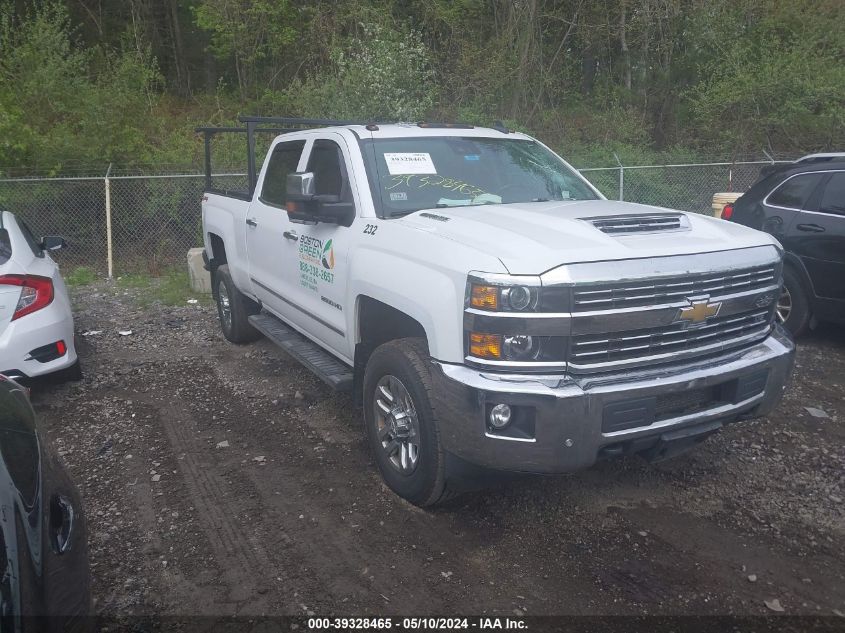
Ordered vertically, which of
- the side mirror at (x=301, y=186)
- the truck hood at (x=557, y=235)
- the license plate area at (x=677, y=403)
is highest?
the side mirror at (x=301, y=186)

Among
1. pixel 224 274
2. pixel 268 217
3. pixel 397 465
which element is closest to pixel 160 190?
pixel 224 274

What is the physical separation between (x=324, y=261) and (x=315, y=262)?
7.3 inches

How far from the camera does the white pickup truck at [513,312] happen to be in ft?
11.1

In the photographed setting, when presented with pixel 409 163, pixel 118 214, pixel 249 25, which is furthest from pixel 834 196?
pixel 249 25

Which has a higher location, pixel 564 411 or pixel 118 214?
pixel 564 411

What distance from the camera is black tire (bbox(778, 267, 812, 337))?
7133 mm

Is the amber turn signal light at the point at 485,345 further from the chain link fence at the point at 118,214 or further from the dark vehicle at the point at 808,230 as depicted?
the chain link fence at the point at 118,214

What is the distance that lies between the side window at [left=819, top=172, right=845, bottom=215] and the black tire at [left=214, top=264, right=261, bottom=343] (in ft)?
18.5

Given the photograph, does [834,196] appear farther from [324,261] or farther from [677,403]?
[324,261]

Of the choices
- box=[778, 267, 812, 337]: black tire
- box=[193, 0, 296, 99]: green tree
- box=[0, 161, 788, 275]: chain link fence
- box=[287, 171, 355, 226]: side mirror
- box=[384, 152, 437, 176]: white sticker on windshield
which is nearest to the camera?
box=[287, 171, 355, 226]: side mirror

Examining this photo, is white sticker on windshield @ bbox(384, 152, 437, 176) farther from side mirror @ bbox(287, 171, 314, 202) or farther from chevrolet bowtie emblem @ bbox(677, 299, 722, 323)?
chevrolet bowtie emblem @ bbox(677, 299, 722, 323)

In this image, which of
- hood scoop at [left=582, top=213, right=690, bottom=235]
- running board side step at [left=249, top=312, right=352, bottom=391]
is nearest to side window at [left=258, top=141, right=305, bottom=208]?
running board side step at [left=249, top=312, right=352, bottom=391]

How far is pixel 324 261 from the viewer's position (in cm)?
494

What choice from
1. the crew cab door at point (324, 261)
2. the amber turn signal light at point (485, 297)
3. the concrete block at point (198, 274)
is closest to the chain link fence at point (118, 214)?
the concrete block at point (198, 274)
